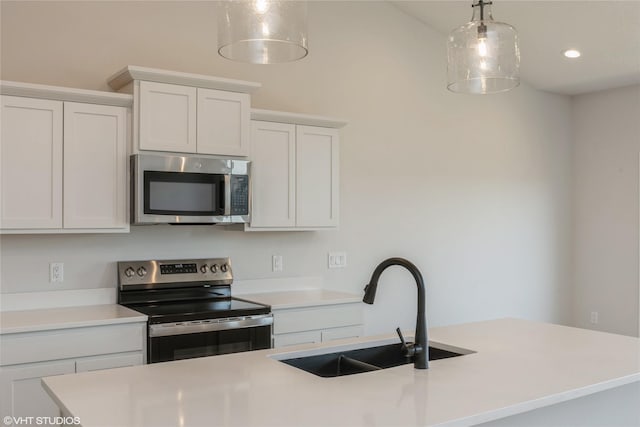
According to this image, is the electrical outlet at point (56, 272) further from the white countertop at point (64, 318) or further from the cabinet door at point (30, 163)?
the cabinet door at point (30, 163)

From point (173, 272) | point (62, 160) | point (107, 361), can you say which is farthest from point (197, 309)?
point (62, 160)

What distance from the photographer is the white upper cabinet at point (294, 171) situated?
388 centimetres

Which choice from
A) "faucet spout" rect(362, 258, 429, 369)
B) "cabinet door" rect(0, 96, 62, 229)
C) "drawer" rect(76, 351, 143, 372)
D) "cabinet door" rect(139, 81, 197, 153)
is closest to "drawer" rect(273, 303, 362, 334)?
"drawer" rect(76, 351, 143, 372)

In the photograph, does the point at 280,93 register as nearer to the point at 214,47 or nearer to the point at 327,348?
the point at 214,47

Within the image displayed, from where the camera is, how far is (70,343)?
9.56 feet

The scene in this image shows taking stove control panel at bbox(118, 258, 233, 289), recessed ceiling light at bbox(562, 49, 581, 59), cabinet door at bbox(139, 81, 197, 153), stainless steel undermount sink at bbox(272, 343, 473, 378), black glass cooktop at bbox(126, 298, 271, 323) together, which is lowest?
stainless steel undermount sink at bbox(272, 343, 473, 378)

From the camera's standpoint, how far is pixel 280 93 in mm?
4324

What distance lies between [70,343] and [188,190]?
106 cm

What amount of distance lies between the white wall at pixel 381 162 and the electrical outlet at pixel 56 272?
0.03 metres

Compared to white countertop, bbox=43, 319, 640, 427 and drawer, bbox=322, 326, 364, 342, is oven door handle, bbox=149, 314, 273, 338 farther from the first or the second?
white countertop, bbox=43, 319, 640, 427

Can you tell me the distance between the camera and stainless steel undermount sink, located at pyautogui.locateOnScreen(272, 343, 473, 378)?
7.52 feet

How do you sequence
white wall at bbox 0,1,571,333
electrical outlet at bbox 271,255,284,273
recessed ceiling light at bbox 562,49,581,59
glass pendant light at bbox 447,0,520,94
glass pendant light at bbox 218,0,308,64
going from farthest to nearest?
recessed ceiling light at bbox 562,49,581,59 → electrical outlet at bbox 271,255,284,273 → white wall at bbox 0,1,571,333 → glass pendant light at bbox 447,0,520,94 → glass pendant light at bbox 218,0,308,64

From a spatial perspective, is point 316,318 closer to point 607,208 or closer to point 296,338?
point 296,338

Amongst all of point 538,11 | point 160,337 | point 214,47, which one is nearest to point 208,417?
point 160,337
